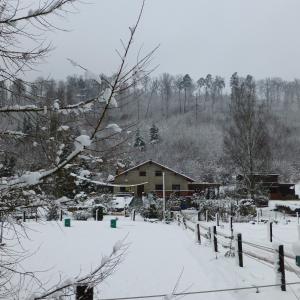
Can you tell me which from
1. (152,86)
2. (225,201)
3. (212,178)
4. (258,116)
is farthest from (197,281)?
(212,178)

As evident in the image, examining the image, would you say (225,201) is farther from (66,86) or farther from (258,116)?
(66,86)

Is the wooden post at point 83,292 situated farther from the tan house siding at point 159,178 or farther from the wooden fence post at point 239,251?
the tan house siding at point 159,178

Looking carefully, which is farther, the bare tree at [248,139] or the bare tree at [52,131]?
the bare tree at [248,139]

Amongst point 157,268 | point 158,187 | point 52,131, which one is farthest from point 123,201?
point 52,131

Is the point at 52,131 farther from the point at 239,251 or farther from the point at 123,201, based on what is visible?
the point at 123,201

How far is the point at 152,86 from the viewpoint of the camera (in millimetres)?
5133

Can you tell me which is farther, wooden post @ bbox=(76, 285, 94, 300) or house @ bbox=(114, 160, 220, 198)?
house @ bbox=(114, 160, 220, 198)

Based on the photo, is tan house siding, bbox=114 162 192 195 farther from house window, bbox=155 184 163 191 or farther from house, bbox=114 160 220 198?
house window, bbox=155 184 163 191

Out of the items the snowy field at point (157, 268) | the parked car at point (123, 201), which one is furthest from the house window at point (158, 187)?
the snowy field at point (157, 268)

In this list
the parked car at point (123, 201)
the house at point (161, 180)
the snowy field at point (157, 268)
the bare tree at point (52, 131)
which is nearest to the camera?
the bare tree at point (52, 131)

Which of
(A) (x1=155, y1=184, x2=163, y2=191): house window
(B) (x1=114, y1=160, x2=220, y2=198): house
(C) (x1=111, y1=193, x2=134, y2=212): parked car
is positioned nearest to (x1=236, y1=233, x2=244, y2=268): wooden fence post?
(C) (x1=111, y1=193, x2=134, y2=212): parked car

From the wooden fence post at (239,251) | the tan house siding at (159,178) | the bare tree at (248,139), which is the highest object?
the bare tree at (248,139)

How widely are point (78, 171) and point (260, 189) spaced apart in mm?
39264

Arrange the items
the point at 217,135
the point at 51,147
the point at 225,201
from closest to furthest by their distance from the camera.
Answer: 1. the point at 51,147
2. the point at 225,201
3. the point at 217,135
